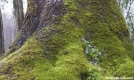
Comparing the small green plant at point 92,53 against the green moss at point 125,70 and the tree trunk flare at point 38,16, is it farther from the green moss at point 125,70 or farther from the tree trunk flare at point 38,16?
the tree trunk flare at point 38,16

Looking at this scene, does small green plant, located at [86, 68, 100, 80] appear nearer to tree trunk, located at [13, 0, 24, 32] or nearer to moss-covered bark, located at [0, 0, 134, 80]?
moss-covered bark, located at [0, 0, 134, 80]

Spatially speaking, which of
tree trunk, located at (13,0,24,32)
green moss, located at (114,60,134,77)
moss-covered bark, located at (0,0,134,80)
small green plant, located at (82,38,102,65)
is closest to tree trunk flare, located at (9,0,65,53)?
moss-covered bark, located at (0,0,134,80)

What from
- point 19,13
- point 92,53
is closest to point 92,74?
point 92,53

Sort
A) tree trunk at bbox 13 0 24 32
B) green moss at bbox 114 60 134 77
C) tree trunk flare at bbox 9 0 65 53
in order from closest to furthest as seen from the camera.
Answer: green moss at bbox 114 60 134 77 → tree trunk flare at bbox 9 0 65 53 → tree trunk at bbox 13 0 24 32

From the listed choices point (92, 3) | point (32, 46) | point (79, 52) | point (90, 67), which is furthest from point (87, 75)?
point (92, 3)

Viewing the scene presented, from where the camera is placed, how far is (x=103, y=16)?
15.0 ft

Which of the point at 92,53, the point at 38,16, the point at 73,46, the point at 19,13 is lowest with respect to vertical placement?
the point at 19,13

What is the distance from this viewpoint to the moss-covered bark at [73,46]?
3324mm

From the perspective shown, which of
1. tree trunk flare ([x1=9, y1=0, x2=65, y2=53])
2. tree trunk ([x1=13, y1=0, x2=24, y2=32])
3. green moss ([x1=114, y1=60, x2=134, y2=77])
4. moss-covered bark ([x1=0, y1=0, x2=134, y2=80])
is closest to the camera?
moss-covered bark ([x1=0, y1=0, x2=134, y2=80])

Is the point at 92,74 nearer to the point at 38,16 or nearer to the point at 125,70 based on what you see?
the point at 125,70

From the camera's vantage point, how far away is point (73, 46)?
3.84m

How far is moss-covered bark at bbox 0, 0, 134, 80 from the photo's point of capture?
3324 mm

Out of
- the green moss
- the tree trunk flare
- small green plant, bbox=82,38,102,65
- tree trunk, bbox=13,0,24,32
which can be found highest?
the tree trunk flare

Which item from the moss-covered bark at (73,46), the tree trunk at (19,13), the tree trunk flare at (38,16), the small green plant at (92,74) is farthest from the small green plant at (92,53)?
the tree trunk at (19,13)
